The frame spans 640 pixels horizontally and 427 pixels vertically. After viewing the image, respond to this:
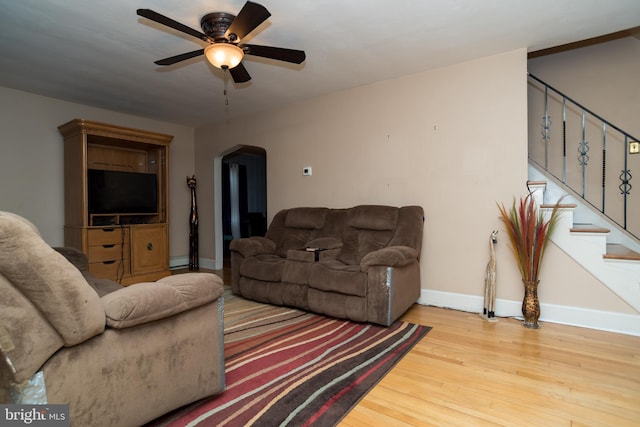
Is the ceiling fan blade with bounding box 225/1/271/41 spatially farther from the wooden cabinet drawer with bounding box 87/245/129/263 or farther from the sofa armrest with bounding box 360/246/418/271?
the wooden cabinet drawer with bounding box 87/245/129/263

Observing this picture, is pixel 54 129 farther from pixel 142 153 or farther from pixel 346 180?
pixel 346 180

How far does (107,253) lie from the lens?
13.8 ft

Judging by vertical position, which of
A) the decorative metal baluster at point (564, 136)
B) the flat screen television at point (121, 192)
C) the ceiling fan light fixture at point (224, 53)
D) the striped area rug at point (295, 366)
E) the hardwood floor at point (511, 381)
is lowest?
the hardwood floor at point (511, 381)

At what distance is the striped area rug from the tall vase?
2.88 ft

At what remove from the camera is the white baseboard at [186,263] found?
5.53m

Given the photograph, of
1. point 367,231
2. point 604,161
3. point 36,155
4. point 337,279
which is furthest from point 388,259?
point 36,155

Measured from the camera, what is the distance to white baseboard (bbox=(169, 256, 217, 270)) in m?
5.53

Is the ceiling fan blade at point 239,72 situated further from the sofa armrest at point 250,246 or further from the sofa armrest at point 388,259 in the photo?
the sofa armrest at point 388,259

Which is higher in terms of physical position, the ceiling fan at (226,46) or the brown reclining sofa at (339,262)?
the ceiling fan at (226,46)

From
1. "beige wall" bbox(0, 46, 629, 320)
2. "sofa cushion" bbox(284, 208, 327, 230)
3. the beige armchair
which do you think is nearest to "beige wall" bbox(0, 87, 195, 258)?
"beige wall" bbox(0, 46, 629, 320)

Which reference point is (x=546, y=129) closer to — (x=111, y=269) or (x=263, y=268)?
(x=263, y=268)

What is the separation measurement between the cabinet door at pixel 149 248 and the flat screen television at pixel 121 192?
0.34 meters

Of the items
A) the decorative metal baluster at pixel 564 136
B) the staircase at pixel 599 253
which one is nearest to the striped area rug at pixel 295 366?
the staircase at pixel 599 253

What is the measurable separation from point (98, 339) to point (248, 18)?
1889 mm
